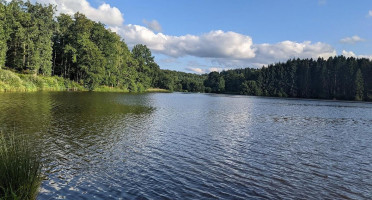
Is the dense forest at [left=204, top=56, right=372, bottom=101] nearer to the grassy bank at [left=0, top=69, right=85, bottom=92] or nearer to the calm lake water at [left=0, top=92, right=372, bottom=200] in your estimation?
the grassy bank at [left=0, top=69, right=85, bottom=92]

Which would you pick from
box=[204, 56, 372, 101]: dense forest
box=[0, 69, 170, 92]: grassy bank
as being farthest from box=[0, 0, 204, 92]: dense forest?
box=[204, 56, 372, 101]: dense forest

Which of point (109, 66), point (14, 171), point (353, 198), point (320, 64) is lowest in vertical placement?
point (353, 198)

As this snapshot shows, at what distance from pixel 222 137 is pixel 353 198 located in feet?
45.4

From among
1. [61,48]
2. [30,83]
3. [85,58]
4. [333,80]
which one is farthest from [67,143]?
[333,80]

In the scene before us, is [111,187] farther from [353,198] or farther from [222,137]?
[222,137]

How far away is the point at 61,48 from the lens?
349 ft

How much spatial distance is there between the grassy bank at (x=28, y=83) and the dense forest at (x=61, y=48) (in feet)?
16.8

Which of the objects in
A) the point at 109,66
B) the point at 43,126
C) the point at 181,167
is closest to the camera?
the point at 181,167

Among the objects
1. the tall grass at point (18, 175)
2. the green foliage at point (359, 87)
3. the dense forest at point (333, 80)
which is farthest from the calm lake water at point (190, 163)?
the dense forest at point (333, 80)

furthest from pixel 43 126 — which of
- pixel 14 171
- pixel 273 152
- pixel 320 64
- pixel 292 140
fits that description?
pixel 320 64

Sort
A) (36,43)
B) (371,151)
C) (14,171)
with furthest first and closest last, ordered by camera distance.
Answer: (36,43) < (371,151) < (14,171)

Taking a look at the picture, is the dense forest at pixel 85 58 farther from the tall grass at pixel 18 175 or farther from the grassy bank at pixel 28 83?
the tall grass at pixel 18 175

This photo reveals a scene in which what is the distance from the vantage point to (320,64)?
607ft

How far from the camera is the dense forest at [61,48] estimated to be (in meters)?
83.2
